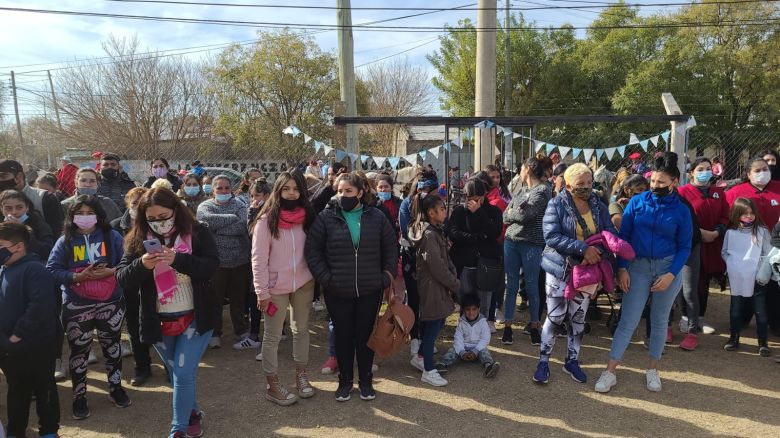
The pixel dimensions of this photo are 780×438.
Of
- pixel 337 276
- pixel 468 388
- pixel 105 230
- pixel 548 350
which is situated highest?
pixel 105 230

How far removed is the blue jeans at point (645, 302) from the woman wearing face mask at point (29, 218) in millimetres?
4720

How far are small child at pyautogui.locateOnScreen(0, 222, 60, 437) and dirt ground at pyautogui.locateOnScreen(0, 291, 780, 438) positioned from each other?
406mm

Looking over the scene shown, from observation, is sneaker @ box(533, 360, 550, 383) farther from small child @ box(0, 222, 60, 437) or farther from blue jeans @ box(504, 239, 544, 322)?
small child @ box(0, 222, 60, 437)

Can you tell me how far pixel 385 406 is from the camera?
4.01 metres

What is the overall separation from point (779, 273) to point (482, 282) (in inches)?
108

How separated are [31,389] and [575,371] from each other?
164 inches

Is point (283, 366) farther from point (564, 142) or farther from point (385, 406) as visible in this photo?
point (564, 142)

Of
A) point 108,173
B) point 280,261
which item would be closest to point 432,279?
point 280,261

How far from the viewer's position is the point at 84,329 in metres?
3.91

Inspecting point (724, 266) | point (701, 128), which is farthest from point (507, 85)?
point (724, 266)

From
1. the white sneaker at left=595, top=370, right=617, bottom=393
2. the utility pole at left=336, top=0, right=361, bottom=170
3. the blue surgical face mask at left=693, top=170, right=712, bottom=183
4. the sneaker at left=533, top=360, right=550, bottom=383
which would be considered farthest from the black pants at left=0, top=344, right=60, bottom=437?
the utility pole at left=336, top=0, right=361, bottom=170

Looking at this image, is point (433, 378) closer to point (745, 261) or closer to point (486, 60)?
point (745, 261)

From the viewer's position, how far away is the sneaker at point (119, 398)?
4.05 metres

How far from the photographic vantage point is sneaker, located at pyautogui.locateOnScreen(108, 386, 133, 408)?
4.05 meters
